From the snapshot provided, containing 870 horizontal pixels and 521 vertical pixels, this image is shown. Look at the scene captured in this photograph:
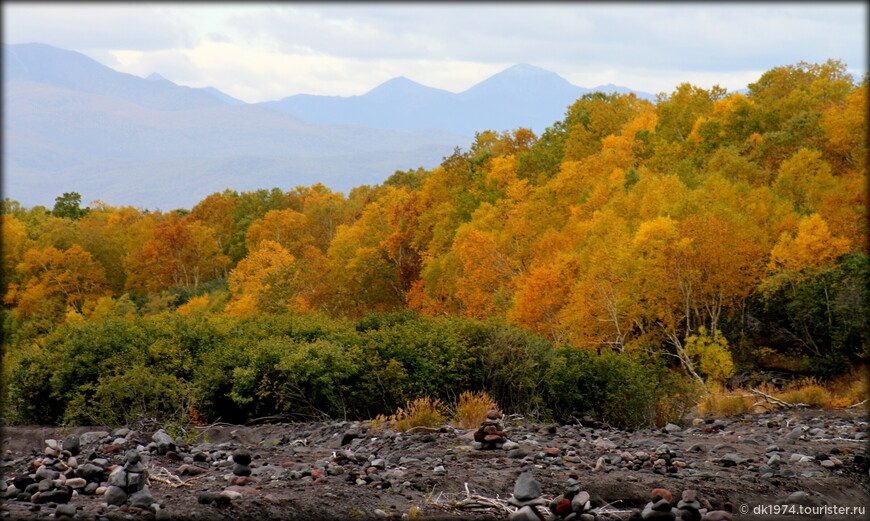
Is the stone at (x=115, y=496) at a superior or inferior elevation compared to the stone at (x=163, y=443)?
superior

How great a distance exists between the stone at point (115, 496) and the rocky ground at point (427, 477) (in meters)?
0.01

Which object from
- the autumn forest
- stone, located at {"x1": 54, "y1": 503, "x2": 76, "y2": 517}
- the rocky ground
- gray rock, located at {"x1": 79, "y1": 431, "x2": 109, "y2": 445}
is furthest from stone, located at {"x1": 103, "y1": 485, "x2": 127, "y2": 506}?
the autumn forest

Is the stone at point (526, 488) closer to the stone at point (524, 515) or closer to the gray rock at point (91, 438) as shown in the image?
the stone at point (524, 515)

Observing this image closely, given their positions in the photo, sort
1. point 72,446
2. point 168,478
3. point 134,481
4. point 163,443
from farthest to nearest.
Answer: point 163,443 < point 72,446 < point 168,478 < point 134,481

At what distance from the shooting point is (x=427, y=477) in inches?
335

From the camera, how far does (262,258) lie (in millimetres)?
55156

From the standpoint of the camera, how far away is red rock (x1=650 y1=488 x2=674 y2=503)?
793 cm

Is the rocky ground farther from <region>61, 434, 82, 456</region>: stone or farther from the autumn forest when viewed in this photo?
the autumn forest

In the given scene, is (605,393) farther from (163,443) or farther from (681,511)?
(163,443)

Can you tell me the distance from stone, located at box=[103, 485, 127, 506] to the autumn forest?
6280 mm

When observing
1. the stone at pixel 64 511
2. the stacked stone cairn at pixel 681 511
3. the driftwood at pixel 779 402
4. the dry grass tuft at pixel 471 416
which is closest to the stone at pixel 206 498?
the stone at pixel 64 511

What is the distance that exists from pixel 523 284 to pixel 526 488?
3093 centimetres

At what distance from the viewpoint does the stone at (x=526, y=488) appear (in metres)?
7.75

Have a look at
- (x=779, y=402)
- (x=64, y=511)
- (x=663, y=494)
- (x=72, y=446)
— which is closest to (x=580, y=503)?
(x=663, y=494)
